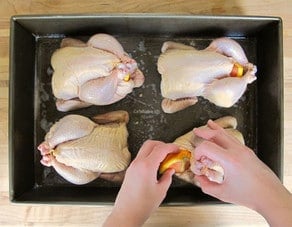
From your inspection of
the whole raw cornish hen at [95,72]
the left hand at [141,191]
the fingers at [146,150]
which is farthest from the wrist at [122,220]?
the whole raw cornish hen at [95,72]

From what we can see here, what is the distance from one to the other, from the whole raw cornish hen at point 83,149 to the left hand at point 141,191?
8 centimetres

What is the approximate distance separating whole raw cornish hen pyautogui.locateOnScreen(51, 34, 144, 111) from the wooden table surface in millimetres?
107

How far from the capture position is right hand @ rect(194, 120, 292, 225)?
809 millimetres

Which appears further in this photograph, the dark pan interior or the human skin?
the dark pan interior

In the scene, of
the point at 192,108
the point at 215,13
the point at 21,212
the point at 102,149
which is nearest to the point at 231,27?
the point at 215,13

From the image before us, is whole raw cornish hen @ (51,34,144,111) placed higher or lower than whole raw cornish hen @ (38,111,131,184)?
higher

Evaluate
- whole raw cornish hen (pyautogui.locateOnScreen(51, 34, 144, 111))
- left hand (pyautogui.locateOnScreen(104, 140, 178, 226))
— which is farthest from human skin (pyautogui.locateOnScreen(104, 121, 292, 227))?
whole raw cornish hen (pyautogui.locateOnScreen(51, 34, 144, 111))

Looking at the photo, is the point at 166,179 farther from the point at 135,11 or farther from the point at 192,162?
the point at 135,11

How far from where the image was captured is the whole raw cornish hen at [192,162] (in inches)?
35.4

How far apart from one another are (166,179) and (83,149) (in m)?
0.17

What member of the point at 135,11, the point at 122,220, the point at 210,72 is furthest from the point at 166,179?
the point at 135,11

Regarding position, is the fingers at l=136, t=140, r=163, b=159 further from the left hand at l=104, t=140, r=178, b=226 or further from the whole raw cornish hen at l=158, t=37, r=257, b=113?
the whole raw cornish hen at l=158, t=37, r=257, b=113

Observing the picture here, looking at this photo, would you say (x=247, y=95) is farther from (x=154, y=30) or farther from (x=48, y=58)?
(x=48, y=58)

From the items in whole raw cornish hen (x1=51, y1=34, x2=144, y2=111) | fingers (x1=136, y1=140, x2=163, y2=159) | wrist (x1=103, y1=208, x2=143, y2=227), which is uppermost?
whole raw cornish hen (x1=51, y1=34, x2=144, y2=111)
